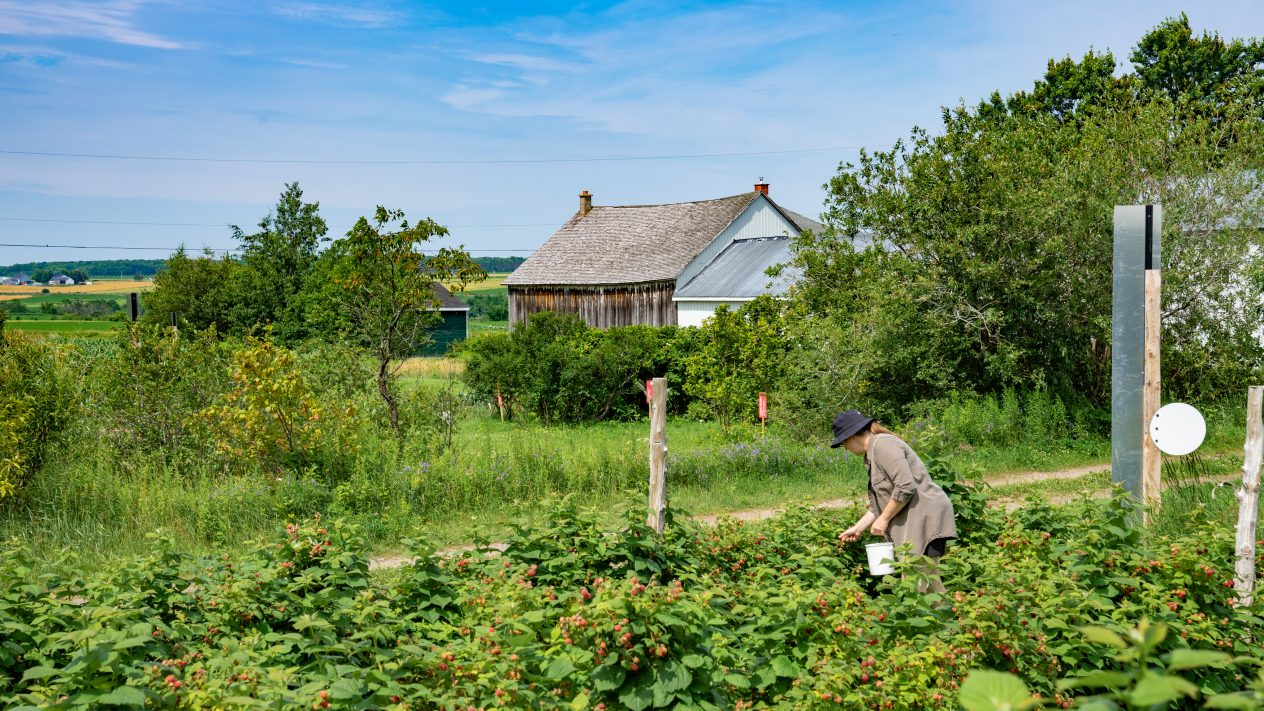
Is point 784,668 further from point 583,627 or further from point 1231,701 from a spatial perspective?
point 1231,701

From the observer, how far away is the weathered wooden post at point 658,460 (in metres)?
6.89

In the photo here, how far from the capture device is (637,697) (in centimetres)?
390

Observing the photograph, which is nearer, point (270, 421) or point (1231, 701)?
point (1231, 701)

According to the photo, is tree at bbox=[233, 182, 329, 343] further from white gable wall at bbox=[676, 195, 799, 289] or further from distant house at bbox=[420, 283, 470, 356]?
white gable wall at bbox=[676, 195, 799, 289]

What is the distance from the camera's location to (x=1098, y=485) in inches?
460

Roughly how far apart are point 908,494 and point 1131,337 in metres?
2.94

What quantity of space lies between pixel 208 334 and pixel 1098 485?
11.4 m

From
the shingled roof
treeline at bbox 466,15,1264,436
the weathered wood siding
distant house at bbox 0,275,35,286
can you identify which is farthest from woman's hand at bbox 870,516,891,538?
distant house at bbox 0,275,35,286

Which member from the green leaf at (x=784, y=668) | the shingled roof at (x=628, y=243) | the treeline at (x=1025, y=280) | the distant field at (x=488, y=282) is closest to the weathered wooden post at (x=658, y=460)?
the green leaf at (x=784, y=668)

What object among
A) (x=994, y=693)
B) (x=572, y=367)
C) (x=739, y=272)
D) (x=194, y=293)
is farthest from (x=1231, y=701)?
(x=194, y=293)

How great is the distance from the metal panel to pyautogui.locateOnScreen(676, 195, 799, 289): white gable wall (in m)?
27.0

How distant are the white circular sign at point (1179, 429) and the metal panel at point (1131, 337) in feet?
1.84

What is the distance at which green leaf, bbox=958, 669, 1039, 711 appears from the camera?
1622mm

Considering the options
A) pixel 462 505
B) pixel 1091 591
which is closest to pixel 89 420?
pixel 462 505
